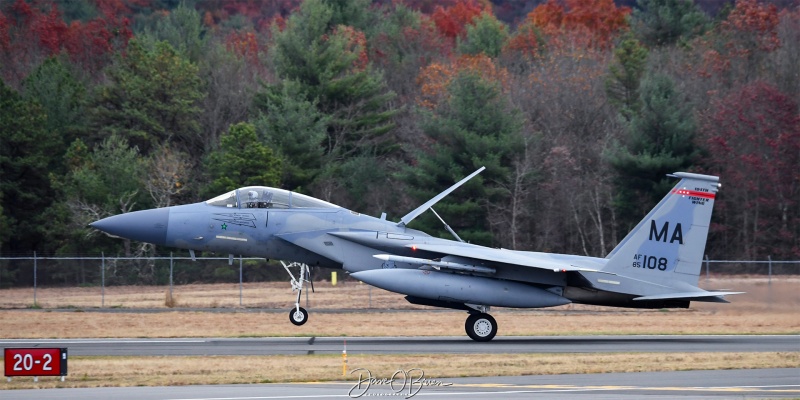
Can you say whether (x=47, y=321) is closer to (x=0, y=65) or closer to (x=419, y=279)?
(x=419, y=279)

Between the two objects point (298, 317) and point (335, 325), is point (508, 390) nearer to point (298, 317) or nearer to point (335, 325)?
point (298, 317)

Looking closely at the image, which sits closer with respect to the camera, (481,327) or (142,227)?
(142,227)

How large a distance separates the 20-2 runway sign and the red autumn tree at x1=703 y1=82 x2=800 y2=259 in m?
35.9

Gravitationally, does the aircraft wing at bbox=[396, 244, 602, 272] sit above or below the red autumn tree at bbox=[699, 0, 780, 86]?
below

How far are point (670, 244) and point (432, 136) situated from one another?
2625 centimetres

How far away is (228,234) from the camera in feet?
76.0

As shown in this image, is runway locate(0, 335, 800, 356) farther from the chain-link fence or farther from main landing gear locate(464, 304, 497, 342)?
the chain-link fence

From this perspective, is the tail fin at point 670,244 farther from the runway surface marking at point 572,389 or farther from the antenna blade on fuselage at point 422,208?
the runway surface marking at point 572,389

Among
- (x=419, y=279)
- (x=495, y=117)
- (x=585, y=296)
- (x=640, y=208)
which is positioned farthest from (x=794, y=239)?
(x=419, y=279)

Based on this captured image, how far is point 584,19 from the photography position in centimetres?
8625

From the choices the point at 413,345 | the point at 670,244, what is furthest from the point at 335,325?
the point at 670,244

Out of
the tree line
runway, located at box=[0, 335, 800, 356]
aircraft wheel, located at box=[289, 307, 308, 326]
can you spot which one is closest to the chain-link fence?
the tree line

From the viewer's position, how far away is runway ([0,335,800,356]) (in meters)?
21.2

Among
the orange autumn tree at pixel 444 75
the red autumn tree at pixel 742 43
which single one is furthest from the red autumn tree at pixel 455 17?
the red autumn tree at pixel 742 43
